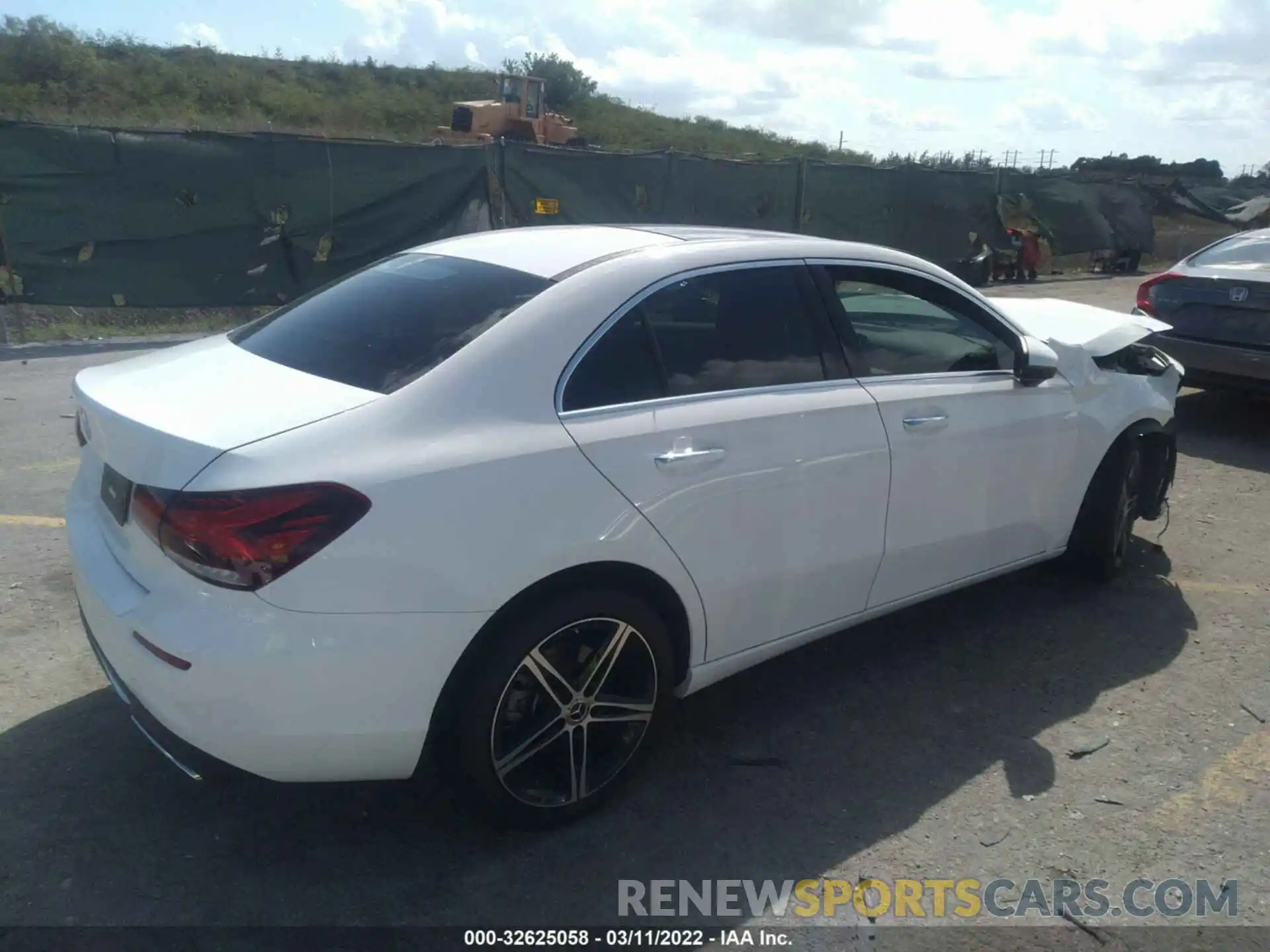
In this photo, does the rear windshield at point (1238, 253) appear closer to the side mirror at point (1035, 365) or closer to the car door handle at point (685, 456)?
the side mirror at point (1035, 365)

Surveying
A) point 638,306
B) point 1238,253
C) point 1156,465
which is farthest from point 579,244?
point 1238,253

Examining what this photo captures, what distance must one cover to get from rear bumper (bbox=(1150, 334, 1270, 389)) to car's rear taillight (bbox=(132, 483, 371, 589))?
263 inches

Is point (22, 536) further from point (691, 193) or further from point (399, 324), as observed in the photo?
point (691, 193)

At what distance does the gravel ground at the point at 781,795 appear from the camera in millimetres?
2760

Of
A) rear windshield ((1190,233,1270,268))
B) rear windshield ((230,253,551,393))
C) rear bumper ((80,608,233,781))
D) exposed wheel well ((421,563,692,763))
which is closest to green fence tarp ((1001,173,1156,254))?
rear windshield ((1190,233,1270,268))

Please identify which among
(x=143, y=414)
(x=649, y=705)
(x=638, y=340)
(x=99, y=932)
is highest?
(x=638, y=340)

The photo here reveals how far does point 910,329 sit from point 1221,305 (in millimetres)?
4650

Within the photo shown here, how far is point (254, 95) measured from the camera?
4659cm

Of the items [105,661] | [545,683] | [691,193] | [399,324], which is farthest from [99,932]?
[691,193]

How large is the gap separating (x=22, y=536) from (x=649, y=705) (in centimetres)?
348

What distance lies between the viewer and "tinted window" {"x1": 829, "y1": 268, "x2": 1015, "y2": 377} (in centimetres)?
368

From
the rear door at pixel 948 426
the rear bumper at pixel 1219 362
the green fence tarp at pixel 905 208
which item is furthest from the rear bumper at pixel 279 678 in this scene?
the green fence tarp at pixel 905 208

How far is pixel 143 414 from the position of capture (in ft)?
9.00

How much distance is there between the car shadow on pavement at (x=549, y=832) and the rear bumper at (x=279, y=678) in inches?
8.2
